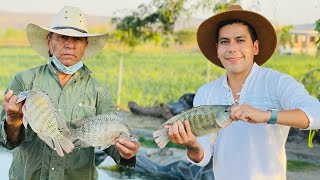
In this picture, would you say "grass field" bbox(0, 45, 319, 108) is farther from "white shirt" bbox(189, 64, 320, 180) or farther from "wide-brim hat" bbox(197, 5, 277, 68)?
"white shirt" bbox(189, 64, 320, 180)

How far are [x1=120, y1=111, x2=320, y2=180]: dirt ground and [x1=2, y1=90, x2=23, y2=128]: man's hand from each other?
4.63m

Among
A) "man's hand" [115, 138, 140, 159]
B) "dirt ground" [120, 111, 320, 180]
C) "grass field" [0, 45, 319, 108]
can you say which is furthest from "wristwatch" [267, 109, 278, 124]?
"grass field" [0, 45, 319, 108]

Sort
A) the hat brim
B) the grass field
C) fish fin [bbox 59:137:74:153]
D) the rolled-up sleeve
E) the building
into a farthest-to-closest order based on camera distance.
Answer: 1. the grass field
2. the building
3. the hat brim
4. fish fin [bbox 59:137:74:153]
5. the rolled-up sleeve

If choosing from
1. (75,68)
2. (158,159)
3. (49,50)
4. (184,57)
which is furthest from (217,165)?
(184,57)

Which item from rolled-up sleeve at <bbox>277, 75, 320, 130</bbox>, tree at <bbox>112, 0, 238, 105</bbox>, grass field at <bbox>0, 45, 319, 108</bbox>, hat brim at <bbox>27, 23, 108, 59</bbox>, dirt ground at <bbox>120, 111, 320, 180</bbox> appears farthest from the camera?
grass field at <bbox>0, 45, 319, 108</bbox>

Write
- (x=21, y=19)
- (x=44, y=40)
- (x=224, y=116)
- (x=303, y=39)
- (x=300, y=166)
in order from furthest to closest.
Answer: (x=21, y=19), (x=303, y=39), (x=300, y=166), (x=44, y=40), (x=224, y=116)

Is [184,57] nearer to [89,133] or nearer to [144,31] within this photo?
[144,31]

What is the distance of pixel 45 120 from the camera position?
2285mm

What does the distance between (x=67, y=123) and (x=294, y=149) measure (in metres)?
5.81

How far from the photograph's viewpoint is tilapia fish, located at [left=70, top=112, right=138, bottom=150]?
2.39 meters

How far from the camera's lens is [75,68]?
8.32ft

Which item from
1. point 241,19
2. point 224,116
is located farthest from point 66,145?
point 241,19

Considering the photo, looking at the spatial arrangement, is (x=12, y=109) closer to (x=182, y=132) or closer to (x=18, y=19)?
(x=182, y=132)

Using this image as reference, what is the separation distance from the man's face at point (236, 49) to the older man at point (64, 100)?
1.65ft
